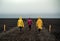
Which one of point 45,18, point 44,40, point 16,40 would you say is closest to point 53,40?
point 44,40

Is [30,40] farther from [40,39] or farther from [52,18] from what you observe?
[52,18]

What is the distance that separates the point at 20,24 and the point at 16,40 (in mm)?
2091

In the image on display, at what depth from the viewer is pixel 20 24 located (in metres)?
10.8

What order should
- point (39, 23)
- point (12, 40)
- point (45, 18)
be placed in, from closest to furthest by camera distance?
point (12, 40)
point (39, 23)
point (45, 18)

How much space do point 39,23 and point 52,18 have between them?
1199 centimetres

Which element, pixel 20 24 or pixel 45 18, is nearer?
pixel 20 24

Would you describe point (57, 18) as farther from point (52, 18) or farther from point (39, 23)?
point (39, 23)

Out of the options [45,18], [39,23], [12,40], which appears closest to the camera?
[12,40]

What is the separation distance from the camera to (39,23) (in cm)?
1055

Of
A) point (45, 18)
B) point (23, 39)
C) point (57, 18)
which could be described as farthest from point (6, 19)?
point (23, 39)

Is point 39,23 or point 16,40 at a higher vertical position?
point 39,23

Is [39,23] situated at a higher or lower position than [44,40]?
higher

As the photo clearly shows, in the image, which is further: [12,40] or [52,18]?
[52,18]

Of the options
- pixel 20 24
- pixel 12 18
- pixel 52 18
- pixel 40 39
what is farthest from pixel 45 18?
pixel 40 39
